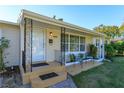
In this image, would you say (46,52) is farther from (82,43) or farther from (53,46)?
(82,43)

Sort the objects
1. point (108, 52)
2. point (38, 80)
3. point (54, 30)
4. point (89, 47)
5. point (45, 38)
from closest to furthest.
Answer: point (38, 80) < point (45, 38) < point (54, 30) < point (89, 47) < point (108, 52)

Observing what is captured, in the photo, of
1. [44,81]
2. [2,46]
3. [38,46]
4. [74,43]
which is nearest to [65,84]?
[44,81]

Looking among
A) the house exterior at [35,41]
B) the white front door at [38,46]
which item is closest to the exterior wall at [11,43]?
the house exterior at [35,41]

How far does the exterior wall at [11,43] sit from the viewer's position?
24.4 feet

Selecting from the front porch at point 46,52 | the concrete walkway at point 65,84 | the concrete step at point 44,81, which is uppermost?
the front porch at point 46,52

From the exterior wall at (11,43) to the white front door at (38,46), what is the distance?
52.4 inches

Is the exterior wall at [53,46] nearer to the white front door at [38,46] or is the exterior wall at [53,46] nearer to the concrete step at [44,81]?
the white front door at [38,46]

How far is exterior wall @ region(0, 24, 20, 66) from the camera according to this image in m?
7.43
